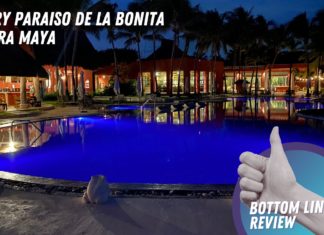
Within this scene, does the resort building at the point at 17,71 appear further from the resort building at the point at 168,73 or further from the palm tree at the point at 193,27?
the palm tree at the point at 193,27

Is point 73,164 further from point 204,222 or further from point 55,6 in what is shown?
point 55,6

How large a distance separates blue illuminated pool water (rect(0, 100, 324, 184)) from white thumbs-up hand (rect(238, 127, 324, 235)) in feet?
17.5

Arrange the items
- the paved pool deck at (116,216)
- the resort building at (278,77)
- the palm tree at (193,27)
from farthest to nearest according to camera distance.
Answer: the resort building at (278,77)
the palm tree at (193,27)
the paved pool deck at (116,216)

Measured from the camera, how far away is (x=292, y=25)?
Answer: 123ft

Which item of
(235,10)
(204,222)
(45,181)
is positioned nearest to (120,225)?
(204,222)

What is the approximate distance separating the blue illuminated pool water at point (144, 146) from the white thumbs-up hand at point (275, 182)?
17.5 ft

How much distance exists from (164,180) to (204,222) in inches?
133

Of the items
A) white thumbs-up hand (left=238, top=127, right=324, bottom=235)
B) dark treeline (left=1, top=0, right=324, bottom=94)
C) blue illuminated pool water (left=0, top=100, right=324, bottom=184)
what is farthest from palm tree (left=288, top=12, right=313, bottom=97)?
white thumbs-up hand (left=238, top=127, right=324, bottom=235)

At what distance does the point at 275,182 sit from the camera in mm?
1616

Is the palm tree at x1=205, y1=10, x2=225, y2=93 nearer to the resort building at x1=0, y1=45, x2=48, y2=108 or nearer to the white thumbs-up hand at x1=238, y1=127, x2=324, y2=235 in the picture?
the resort building at x1=0, y1=45, x2=48, y2=108

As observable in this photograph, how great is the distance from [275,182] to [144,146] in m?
9.00

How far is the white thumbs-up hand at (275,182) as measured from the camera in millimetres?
1609

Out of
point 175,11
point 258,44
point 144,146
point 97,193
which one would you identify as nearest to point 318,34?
point 175,11

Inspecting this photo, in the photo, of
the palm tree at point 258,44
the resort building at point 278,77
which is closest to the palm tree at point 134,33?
the resort building at point 278,77
